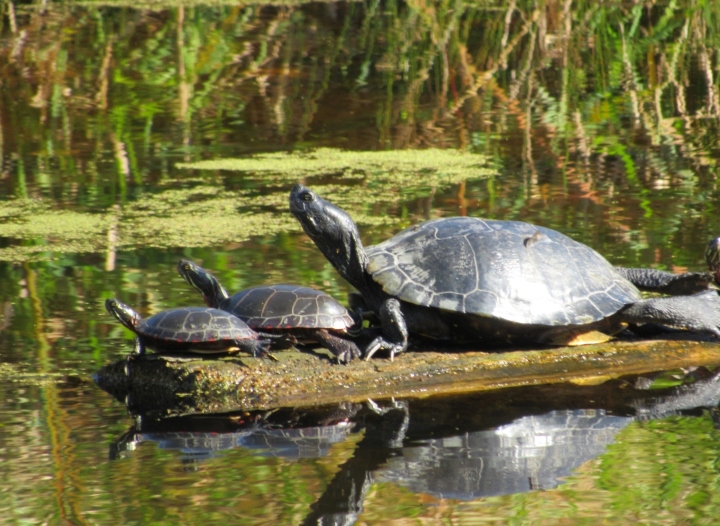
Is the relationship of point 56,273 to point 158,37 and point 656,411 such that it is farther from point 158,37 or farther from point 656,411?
point 158,37

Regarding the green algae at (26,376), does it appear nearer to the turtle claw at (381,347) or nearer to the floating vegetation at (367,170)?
the turtle claw at (381,347)

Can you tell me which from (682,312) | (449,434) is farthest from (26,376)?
→ (682,312)

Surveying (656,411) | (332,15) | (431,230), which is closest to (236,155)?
(431,230)

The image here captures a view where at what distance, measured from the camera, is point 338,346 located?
14.0 ft

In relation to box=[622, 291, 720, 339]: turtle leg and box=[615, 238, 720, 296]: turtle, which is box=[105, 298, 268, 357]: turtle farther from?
box=[615, 238, 720, 296]: turtle

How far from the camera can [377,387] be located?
13.9 feet

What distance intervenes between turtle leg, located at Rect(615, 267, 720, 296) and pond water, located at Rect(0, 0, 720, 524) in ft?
1.29

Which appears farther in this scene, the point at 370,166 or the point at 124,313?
the point at 370,166

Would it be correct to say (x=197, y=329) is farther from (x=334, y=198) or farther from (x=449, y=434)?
(x=334, y=198)

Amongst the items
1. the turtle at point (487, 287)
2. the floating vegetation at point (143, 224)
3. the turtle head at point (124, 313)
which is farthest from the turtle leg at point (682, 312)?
the floating vegetation at point (143, 224)

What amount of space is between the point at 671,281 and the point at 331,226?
4.98 ft

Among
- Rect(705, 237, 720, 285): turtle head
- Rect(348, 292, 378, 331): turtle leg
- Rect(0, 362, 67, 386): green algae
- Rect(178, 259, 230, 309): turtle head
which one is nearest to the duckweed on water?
Rect(178, 259, 230, 309): turtle head

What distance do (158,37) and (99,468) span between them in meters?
10.6

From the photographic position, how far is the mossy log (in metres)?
4.12
